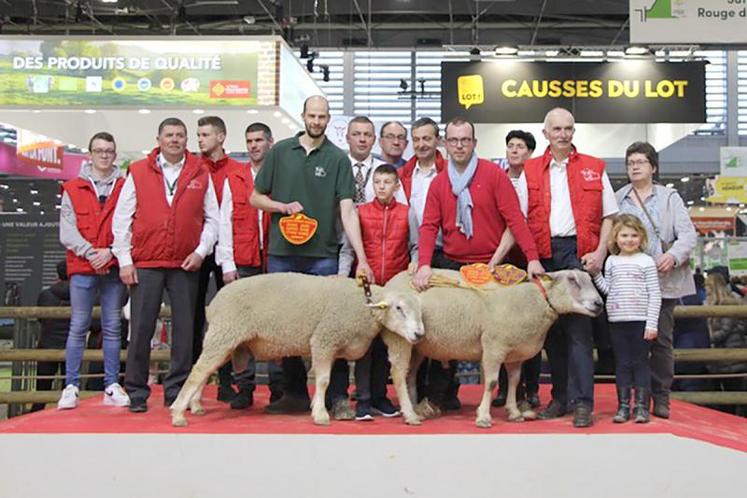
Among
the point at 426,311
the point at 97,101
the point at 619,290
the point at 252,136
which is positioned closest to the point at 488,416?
the point at 426,311

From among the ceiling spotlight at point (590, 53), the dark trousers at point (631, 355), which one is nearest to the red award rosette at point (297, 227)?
the dark trousers at point (631, 355)

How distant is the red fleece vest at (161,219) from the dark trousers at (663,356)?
8.37 feet

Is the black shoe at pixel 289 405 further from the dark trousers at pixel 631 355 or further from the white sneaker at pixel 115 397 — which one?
the dark trousers at pixel 631 355

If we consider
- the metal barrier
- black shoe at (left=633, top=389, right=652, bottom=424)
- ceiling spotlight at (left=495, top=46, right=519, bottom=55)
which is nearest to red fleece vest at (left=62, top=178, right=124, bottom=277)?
the metal barrier

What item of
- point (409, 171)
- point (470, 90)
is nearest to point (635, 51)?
point (470, 90)

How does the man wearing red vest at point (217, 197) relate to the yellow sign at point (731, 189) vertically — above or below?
below

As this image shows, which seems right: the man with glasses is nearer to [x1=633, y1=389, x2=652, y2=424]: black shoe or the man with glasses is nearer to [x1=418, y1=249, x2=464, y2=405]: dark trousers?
[x1=418, y1=249, x2=464, y2=405]: dark trousers

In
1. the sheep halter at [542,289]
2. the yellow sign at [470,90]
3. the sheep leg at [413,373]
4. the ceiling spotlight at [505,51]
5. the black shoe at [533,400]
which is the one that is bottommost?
the black shoe at [533,400]

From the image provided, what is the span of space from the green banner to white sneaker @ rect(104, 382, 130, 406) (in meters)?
5.37

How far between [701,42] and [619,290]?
16.8ft

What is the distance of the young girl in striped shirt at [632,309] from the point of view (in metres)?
4.15

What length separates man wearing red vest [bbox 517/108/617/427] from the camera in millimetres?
4430

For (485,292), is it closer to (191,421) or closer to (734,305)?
(191,421)
